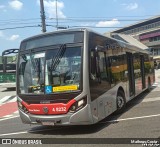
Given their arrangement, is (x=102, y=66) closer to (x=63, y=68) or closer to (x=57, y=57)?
(x=63, y=68)

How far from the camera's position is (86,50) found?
354 inches

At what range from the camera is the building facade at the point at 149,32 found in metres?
101

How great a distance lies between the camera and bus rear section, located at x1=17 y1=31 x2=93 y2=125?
8.73 m

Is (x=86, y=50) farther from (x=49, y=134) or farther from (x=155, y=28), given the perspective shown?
(x=155, y=28)

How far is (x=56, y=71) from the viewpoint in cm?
904

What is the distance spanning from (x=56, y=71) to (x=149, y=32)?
336ft

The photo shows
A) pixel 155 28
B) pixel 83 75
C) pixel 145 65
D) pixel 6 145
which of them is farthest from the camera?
pixel 155 28

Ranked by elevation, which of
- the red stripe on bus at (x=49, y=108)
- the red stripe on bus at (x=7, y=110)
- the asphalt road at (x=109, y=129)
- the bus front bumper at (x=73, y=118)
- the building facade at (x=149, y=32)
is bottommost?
the red stripe on bus at (x=7, y=110)

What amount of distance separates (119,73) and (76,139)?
438cm

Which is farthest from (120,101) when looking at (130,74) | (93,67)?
(93,67)

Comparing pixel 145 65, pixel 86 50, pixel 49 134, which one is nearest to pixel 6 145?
pixel 49 134

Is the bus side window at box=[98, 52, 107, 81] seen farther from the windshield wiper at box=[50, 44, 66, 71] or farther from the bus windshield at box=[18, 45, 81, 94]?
the windshield wiper at box=[50, 44, 66, 71]

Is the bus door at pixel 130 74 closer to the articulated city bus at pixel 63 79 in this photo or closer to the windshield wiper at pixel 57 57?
the articulated city bus at pixel 63 79

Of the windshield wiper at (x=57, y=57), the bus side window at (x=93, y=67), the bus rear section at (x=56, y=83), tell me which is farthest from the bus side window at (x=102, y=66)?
the windshield wiper at (x=57, y=57)
